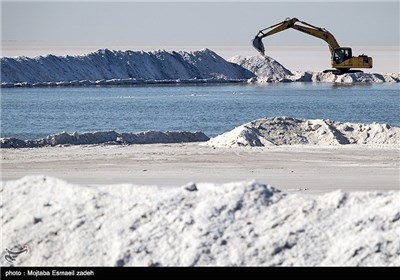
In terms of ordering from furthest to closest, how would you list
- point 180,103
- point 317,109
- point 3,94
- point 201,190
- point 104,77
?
point 104,77 → point 3,94 → point 180,103 → point 317,109 → point 201,190

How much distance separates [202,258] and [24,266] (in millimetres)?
1864

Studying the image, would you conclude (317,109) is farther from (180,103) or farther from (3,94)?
(3,94)

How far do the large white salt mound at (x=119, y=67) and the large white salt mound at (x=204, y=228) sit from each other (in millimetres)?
73335

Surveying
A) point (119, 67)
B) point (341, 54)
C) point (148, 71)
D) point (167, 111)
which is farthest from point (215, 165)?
point (148, 71)

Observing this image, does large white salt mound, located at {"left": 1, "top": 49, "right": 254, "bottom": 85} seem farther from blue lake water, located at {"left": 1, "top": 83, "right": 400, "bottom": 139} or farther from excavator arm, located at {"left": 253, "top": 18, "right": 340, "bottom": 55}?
excavator arm, located at {"left": 253, "top": 18, "right": 340, "bottom": 55}

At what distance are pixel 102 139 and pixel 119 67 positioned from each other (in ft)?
240

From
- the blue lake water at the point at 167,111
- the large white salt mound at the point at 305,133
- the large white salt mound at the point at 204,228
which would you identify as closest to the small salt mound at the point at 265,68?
the blue lake water at the point at 167,111

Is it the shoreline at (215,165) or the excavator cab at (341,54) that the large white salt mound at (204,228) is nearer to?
the shoreline at (215,165)

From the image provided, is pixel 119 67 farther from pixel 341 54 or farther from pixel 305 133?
pixel 305 133

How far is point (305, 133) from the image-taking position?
2562 centimetres

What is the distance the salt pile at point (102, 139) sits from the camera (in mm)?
24500

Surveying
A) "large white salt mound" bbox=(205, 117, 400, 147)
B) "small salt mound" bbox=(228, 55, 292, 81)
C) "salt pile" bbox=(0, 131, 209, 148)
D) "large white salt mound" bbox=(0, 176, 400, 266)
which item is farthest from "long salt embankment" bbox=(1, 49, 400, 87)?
"large white salt mound" bbox=(0, 176, 400, 266)

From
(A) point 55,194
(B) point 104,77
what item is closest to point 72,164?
(A) point 55,194

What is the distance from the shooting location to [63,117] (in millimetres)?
44250
